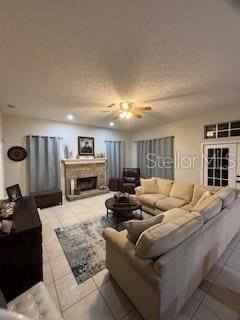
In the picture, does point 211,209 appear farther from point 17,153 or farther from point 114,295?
point 17,153

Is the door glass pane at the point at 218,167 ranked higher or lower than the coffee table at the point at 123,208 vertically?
higher

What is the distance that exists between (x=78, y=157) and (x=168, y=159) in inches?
132

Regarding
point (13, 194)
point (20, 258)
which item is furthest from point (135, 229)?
point (13, 194)

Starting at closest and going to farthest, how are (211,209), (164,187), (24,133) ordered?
1. (211,209)
2. (164,187)
3. (24,133)

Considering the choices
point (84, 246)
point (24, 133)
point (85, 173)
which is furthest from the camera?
point (85, 173)

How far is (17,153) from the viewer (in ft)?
15.8

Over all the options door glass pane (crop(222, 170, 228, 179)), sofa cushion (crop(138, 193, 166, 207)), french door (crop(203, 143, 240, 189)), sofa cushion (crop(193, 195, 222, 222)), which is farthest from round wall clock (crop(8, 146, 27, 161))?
door glass pane (crop(222, 170, 228, 179))

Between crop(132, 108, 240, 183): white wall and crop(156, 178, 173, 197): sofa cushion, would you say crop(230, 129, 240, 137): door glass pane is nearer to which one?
crop(132, 108, 240, 183): white wall

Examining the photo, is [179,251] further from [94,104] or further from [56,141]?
[56,141]

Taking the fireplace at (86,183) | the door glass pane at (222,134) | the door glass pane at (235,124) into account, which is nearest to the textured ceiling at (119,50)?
the door glass pane at (235,124)

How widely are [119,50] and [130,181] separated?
192 inches

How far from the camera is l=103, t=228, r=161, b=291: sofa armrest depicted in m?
1.33

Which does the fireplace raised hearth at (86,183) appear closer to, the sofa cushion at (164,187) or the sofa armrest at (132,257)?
the sofa cushion at (164,187)

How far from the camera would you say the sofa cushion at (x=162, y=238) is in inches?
55.6
